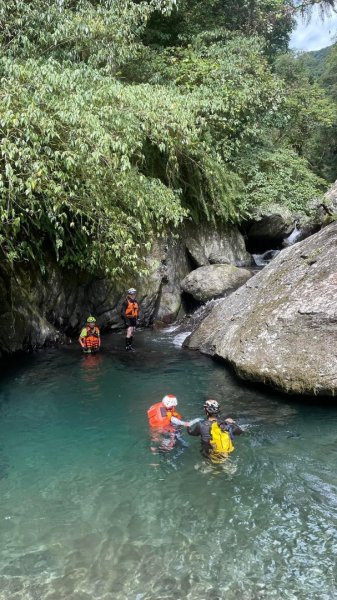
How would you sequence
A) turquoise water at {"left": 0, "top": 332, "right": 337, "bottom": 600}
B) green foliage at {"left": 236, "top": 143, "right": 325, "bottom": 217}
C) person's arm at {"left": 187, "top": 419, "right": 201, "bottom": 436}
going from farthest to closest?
green foliage at {"left": 236, "top": 143, "right": 325, "bottom": 217}
person's arm at {"left": 187, "top": 419, "right": 201, "bottom": 436}
turquoise water at {"left": 0, "top": 332, "right": 337, "bottom": 600}

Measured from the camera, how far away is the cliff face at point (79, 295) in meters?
11.2

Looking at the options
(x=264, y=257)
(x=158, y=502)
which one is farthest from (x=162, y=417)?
(x=264, y=257)

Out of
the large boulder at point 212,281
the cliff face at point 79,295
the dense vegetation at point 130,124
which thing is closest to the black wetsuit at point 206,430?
the dense vegetation at point 130,124

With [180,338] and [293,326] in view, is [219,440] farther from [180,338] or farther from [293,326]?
[180,338]

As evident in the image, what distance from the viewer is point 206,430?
6148 mm

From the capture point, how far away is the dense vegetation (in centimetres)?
723

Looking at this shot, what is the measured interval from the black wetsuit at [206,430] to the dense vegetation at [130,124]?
4.03 m

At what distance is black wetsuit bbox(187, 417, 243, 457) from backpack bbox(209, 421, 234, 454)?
0.18 feet

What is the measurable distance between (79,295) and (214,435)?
7797mm

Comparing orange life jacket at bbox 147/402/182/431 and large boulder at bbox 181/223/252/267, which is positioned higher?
large boulder at bbox 181/223/252/267

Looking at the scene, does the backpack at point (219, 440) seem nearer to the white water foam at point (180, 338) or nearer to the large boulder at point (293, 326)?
the large boulder at point (293, 326)

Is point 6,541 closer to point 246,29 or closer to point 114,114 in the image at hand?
point 114,114

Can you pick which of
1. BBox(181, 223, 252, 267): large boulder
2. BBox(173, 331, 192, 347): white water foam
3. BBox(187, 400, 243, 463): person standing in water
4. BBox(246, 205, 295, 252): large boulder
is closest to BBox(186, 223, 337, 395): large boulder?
BBox(173, 331, 192, 347): white water foam

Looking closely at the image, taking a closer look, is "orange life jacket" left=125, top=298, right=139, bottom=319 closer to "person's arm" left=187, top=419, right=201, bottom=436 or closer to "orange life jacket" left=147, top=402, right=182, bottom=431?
"orange life jacket" left=147, top=402, right=182, bottom=431
